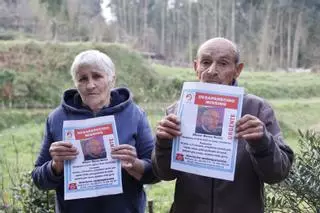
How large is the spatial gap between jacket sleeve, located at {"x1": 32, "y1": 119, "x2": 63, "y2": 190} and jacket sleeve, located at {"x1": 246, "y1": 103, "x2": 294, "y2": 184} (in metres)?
0.99

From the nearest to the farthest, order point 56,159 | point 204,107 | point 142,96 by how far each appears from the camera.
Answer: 1. point 204,107
2. point 56,159
3. point 142,96

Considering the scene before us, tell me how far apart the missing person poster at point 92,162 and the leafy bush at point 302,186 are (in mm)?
1097

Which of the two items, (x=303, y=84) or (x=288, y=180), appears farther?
(x=303, y=84)

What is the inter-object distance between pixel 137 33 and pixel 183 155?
109 feet

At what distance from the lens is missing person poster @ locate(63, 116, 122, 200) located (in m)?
2.40

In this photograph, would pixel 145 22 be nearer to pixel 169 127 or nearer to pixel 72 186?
pixel 72 186

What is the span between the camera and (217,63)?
215 cm

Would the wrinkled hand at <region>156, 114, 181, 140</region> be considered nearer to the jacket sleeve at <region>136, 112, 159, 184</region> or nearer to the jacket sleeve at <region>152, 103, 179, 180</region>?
the jacket sleeve at <region>152, 103, 179, 180</region>

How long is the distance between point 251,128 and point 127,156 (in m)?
0.67

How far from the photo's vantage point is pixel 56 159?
2400mm

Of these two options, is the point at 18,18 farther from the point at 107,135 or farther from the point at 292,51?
the point at 107,135

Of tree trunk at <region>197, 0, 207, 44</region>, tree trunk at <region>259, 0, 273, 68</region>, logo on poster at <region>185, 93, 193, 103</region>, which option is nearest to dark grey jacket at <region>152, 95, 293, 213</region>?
logo on poster at <region>185, 93, 193, 103</region>

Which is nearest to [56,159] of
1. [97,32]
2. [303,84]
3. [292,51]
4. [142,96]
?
[142,96]

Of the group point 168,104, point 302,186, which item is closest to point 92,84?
point 302,186
